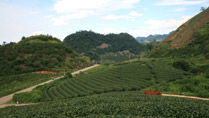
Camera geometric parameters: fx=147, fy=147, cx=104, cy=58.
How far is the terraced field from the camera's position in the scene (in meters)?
35.8

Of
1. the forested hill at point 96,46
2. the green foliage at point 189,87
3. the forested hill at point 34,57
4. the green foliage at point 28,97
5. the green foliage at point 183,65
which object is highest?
the forested hill at point 96,46

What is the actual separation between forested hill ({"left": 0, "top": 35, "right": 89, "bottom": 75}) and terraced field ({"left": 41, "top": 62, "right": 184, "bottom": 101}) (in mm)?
28237

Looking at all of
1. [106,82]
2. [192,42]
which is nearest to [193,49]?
[192,42]

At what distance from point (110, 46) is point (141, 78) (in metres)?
146

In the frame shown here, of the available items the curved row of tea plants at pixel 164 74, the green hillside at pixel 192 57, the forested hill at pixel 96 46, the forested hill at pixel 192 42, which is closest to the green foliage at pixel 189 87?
the green hillside at pixel 192 57

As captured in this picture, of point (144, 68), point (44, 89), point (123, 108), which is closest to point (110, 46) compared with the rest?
point (144, 68)

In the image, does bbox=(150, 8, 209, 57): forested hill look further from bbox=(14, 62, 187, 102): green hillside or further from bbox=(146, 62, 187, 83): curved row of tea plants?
bbox=(14, 62, 187, 102): green hillside

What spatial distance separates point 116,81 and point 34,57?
1870 inches

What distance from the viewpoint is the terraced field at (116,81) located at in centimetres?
3581

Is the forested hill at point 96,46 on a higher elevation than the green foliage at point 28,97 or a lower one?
higher

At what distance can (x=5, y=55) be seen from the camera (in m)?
68.8

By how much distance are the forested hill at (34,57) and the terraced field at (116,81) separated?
28237 millimetres

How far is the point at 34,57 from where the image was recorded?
233 feet

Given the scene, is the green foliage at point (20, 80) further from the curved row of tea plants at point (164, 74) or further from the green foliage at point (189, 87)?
the green foliage at point (189, 87)
